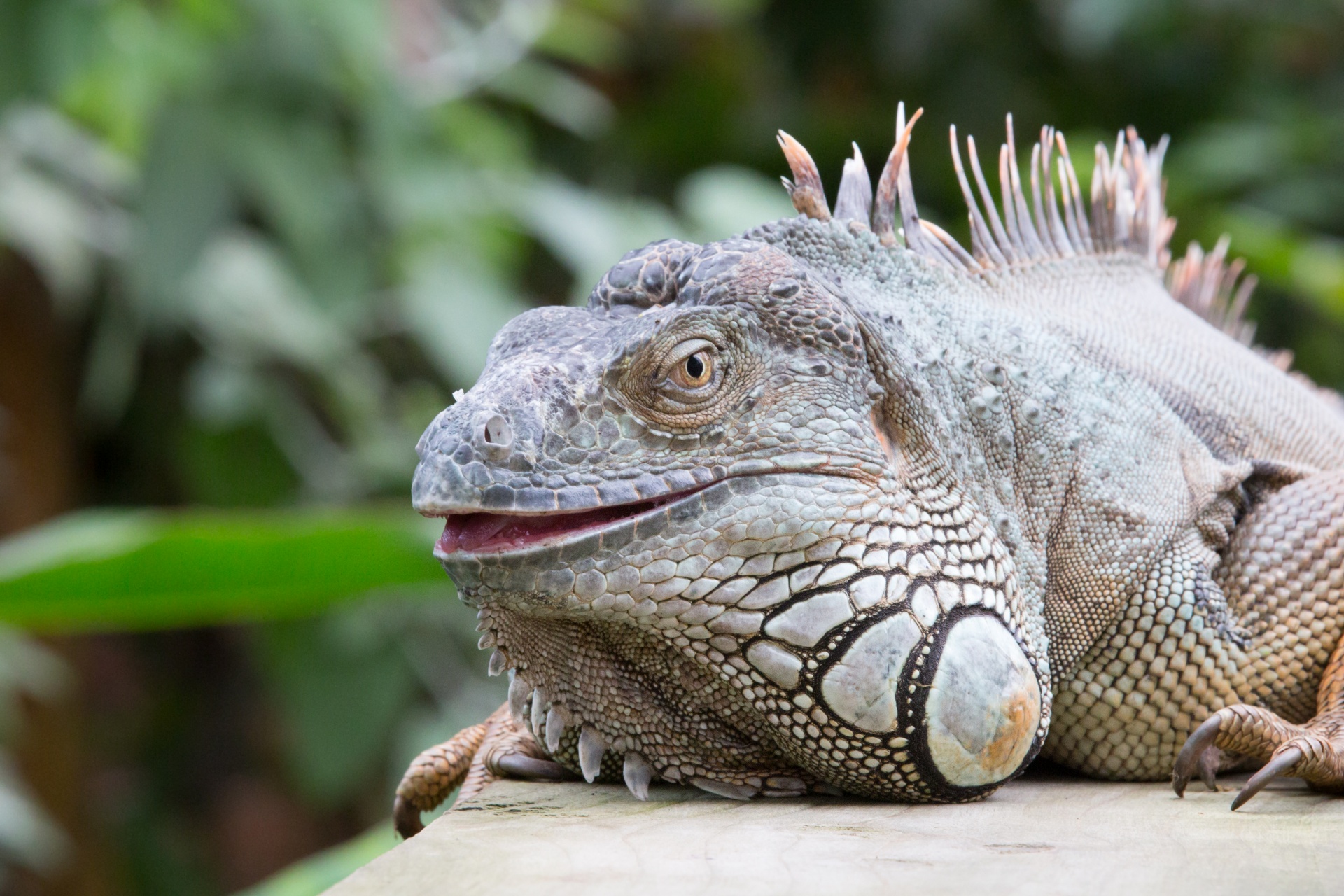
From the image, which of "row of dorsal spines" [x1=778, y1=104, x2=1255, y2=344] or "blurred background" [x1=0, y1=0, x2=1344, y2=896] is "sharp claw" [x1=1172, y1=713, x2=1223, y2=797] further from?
"blurred background" [x1=0, y1=0, x2=1344, y2=896]

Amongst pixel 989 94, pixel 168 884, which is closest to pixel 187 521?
pixel 168 884

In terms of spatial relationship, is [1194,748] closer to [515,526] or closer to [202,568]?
[515,526]

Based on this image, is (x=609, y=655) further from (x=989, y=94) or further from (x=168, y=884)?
(x=989, y=94)

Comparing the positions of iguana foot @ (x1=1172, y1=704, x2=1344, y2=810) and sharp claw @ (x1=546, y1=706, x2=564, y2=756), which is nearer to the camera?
iguana foot @ (x1=1172, y1=704, x2=1344, y2=810)

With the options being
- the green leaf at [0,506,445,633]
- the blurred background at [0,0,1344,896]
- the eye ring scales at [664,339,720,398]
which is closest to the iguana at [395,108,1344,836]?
the eye ring scales at [664,339,720,398]

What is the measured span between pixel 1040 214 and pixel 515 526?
1446 mm

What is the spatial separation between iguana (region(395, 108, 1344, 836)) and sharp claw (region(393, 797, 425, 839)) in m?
0.05

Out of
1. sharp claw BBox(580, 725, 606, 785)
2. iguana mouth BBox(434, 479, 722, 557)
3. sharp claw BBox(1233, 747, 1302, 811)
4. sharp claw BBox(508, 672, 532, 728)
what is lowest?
sharp claw BBox(1233, 747, 1302, 811)

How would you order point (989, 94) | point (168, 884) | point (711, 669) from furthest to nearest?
1. point (989, 94)
2. point (168, 884)
3. point (711, 669)

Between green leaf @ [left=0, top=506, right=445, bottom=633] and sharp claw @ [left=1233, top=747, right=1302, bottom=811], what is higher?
green leaf @ [left=0, top=506, right=445, bottom=633]

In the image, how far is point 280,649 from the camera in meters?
6.69

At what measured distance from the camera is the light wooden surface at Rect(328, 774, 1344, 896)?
5.62ft

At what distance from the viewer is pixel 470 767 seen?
2.63 m

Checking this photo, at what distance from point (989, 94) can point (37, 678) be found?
745cm
